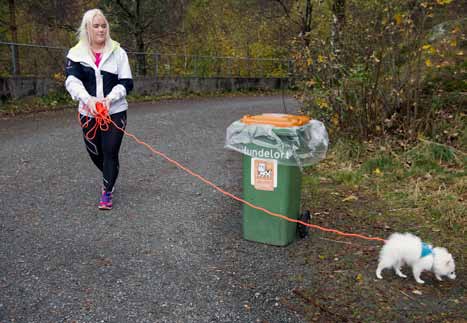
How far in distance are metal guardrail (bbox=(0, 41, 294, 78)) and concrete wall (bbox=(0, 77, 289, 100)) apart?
9.5 inches

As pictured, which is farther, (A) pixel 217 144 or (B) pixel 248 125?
(A) pixel 217 144

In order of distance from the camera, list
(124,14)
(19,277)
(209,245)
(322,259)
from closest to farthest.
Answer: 1. (19,277)
2. (322,259)
3. (209,245)
4. (124,14)

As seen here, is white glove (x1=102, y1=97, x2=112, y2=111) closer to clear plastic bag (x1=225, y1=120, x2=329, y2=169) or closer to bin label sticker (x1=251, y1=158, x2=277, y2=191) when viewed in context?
clear plastic bag (x1=225, y1=120, x2=329, y2=169)

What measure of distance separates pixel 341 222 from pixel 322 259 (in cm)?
85

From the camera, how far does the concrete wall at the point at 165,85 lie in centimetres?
1075

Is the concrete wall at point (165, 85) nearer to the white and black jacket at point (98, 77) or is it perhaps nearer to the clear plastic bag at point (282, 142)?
the white and black jacket at point (98, 77)

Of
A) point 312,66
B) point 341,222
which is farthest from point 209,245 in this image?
point 312,66

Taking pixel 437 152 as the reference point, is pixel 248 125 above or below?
above

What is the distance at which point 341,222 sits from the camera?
174 inches

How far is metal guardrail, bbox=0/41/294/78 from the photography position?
35.7 ft

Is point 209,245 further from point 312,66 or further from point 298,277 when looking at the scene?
point 312,66

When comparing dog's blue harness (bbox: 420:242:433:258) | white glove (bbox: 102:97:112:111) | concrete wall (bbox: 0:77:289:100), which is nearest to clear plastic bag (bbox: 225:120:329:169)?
dog's blue harness (bbox: 420:242:433:258)

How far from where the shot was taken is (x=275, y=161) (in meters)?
3.67

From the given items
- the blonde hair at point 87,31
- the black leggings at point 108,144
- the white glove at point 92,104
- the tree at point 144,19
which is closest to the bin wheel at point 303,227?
the black leggings at point 108,144
